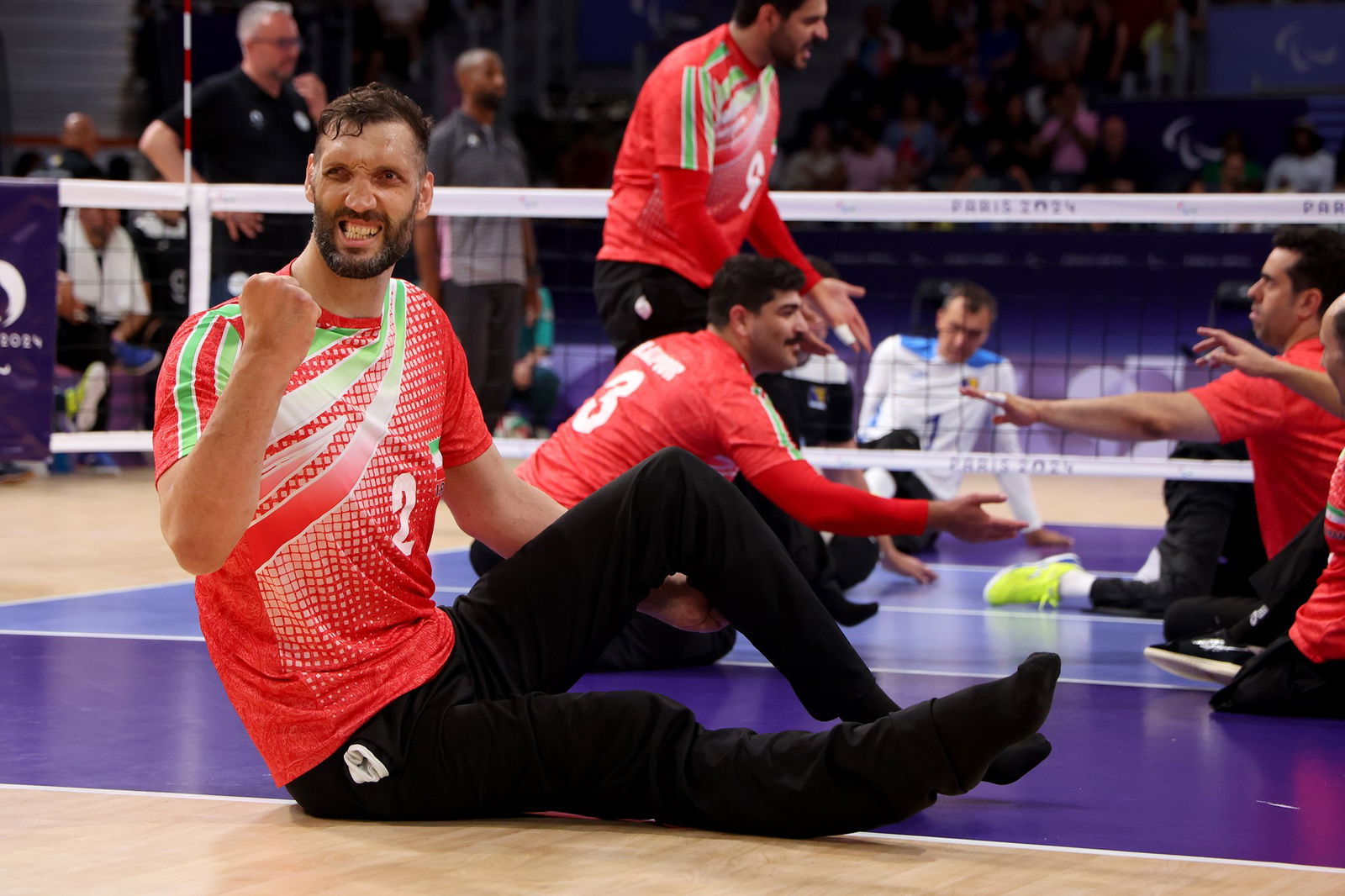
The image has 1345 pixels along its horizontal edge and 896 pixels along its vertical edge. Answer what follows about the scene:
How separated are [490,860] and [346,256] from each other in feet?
3.48

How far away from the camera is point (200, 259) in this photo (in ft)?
22.3

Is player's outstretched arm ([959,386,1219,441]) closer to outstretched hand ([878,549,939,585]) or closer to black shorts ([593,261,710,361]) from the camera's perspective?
black shorts ([593,261,710,361])

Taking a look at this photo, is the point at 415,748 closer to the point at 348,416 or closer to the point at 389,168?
the point at 348,416

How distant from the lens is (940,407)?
7.71 m

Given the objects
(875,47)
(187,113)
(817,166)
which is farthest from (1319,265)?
(875,47)

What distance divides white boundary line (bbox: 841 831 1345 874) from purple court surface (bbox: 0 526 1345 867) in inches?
1.2

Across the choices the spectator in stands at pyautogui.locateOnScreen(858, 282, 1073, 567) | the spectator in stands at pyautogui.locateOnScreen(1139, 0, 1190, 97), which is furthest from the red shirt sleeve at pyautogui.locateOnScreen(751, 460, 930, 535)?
the spectator in stands at pyautogui.locateOnScreen(1139, 0, 1190, 97)

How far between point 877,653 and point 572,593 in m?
2.06

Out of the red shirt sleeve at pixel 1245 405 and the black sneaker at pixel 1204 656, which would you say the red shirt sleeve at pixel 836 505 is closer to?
the black sneaker at pixel 1204 656

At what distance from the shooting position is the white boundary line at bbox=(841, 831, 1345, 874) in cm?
282

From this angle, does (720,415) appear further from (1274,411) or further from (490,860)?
(490,860)

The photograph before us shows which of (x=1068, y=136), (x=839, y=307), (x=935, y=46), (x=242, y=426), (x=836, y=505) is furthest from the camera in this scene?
(x=935, y=46)

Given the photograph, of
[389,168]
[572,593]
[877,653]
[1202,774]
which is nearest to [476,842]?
[572,593]

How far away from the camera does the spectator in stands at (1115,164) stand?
12297 millimetres
